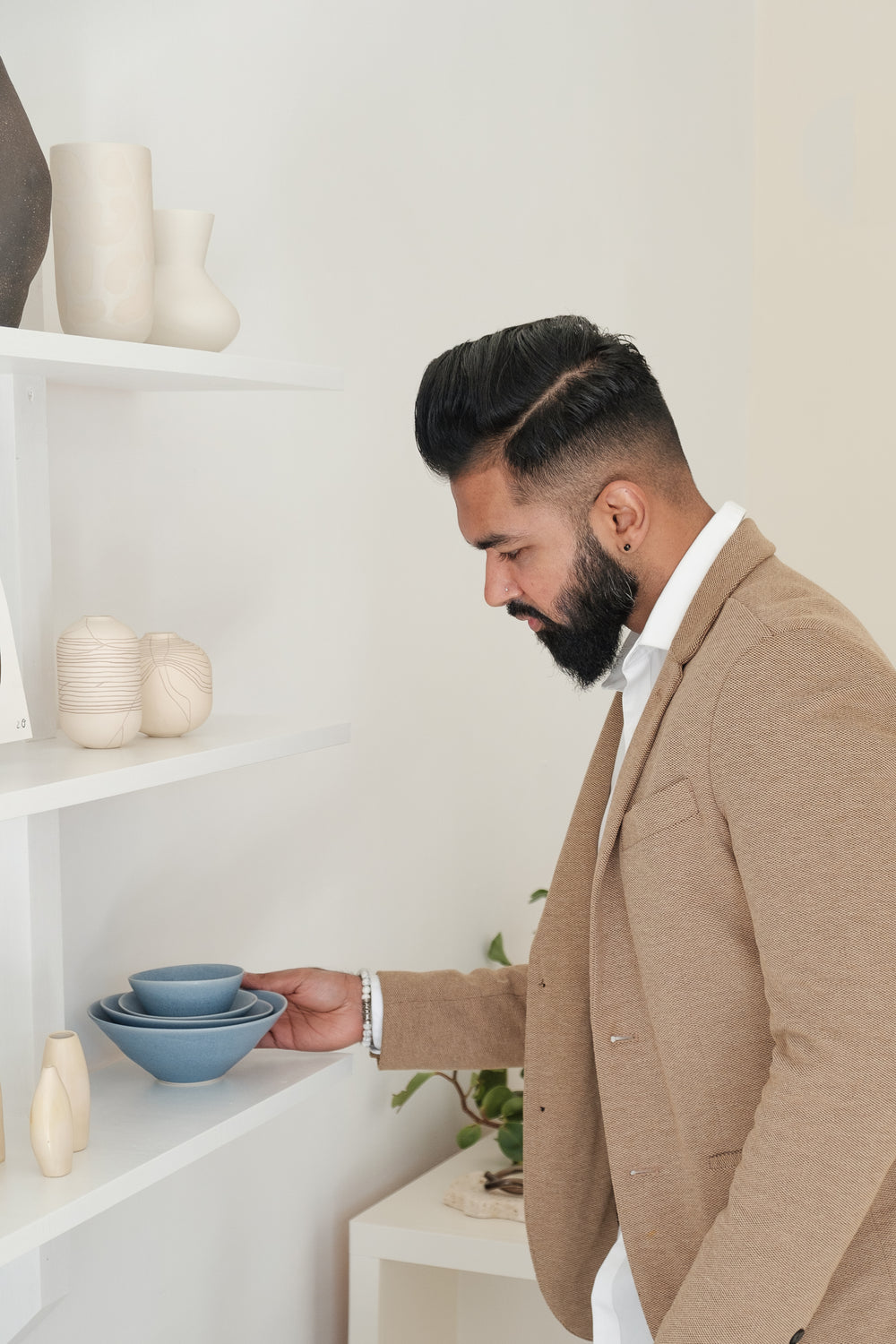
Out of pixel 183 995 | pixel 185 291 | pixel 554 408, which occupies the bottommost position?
pixel 183 995

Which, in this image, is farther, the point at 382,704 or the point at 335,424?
the point at 382,704

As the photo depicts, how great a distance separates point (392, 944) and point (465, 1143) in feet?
1.32

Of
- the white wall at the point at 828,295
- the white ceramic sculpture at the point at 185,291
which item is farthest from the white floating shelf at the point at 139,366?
the white wall at the point at 828,295

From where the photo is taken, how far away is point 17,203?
1094 millimetres

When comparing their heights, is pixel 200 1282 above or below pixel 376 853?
below

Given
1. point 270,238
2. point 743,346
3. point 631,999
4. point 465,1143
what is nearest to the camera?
point 631,999

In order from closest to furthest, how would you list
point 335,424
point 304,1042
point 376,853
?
point 304,1042
point 335,424
point 376,853

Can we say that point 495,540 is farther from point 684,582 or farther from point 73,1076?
point 73,1076

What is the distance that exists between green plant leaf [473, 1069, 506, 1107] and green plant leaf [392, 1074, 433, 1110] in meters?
0.19

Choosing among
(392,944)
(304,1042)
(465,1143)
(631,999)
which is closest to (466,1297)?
(465,1143)

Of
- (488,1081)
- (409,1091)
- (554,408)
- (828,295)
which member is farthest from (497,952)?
(828,295)

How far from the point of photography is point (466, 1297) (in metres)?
2.31

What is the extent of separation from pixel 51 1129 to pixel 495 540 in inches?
27.6

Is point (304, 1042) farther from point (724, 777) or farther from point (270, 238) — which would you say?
point (270, 238)
